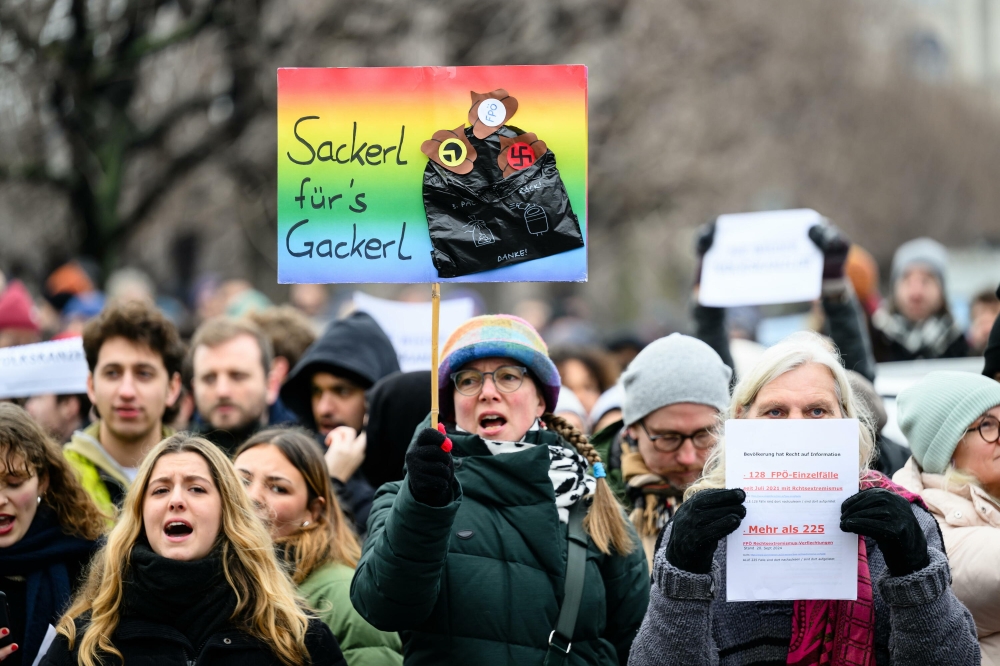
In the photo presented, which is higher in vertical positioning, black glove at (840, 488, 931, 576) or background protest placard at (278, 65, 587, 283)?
background protest placard at (278, 65, 587, 283)

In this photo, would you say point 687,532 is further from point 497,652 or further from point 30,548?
point 30,548

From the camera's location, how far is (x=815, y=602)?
3.52 m

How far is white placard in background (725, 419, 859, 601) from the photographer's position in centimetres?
341

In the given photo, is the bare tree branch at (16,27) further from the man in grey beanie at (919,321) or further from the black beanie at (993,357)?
the black beanie at (993,357)

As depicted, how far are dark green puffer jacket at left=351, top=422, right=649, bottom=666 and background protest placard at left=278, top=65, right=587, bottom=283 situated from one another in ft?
1.97

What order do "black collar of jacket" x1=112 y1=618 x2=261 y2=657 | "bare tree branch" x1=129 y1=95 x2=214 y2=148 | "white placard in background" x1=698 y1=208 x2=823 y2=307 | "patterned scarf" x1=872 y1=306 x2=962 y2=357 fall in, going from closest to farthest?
"black collar of jacket" x1=112 y1=618 x2=261 y2=657
"white placard in background" x1=698 y1=208 x2=823 y2=307
"patterned scarf" x1=872 y1=306 x2=962 y2=357
"bare tree branch" x1=129 y1=95 x2=214 y2=148

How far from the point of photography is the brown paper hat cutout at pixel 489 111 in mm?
4031

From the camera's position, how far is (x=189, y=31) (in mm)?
13914

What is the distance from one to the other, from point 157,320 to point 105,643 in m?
2.06

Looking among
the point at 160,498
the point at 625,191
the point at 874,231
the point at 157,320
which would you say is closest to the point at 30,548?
the point at 160,498

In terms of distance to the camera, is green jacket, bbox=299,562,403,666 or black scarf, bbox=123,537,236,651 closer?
black scarf, bbox=123,537,236,651

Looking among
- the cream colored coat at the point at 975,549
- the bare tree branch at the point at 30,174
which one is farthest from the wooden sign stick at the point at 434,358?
the bare tree branch at the point at 30,174

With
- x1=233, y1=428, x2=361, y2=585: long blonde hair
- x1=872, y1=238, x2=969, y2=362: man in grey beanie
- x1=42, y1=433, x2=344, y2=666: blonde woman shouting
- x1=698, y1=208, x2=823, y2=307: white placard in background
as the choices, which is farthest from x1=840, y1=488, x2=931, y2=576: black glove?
x1=872, y1=238, x2=969, y2=362: man in grey beanie

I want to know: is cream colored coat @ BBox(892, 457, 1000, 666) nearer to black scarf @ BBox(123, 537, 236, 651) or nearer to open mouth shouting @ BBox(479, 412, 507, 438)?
open mouth shouting @ BBox(479, 412, 507, 438)
